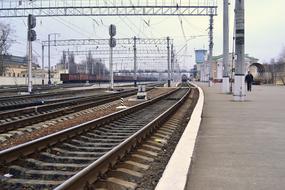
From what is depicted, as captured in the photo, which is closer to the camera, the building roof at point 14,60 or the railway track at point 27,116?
the railway track at point 27,116

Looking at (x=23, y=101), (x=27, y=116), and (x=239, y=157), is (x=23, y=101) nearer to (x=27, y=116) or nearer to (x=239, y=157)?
(x=27, y=116)

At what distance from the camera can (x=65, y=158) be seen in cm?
923

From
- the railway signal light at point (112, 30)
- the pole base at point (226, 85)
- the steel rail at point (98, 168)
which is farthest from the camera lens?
the railway signal light at point (112, 30)

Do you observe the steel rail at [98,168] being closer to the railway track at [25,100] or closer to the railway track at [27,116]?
the railway track at [27,116]

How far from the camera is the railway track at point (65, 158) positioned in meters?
7.00

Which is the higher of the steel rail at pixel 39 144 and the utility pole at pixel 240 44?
the utility pole at pixel 240 44

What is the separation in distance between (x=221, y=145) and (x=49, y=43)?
71.7 meters

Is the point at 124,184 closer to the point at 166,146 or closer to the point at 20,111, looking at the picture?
the point at 166,146

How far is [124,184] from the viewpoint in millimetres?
7277

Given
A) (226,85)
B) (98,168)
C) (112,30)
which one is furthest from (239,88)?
(112,30)

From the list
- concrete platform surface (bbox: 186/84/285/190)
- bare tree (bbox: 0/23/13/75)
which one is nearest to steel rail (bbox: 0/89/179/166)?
concrete platform surface (bbox: 186/84/285/190)

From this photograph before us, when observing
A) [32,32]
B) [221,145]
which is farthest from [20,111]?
[32,32]

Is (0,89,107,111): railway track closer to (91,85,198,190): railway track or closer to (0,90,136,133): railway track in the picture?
(0,90,136,133): railway track

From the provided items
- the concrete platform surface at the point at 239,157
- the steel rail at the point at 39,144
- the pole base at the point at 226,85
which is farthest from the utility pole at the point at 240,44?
the steel rail at the point at 39,144
